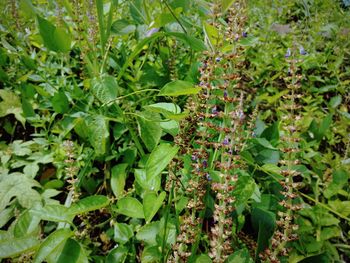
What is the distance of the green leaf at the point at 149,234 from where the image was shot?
1153 mm

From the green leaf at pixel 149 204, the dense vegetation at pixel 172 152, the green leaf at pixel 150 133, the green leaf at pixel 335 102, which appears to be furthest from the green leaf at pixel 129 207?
the green leaf at pixel 335 102

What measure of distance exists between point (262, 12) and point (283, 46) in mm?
644

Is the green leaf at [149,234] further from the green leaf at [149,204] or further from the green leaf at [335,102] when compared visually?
the green leaf at [335,102]

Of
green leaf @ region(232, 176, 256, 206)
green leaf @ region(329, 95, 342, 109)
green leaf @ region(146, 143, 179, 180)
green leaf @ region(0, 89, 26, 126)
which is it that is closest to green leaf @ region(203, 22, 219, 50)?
green leaf @ region(146, 143, 179, 180)

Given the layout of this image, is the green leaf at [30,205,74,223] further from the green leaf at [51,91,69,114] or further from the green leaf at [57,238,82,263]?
the green leaf at [51,91,69,114]

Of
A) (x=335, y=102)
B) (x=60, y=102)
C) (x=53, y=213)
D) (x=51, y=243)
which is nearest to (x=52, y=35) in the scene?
(x=60, y=102)

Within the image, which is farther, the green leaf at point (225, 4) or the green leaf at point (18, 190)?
the green leaf at point (18, 190)

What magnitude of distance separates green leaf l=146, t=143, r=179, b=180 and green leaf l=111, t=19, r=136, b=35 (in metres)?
0.76

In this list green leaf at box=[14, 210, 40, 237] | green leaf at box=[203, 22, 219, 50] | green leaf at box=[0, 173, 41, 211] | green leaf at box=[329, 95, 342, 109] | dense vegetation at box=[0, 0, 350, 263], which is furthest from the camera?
green leaf at box=[329, 95, 342, 109]

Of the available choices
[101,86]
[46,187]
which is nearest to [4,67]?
[46,187]

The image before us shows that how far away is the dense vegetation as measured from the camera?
95cm

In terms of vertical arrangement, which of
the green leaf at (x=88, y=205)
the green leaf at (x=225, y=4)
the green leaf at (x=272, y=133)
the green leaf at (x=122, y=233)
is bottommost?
the green leaf at (x=122, y=233)

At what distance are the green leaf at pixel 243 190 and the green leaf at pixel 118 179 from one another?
Answer: 59cm

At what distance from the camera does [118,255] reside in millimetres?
1184
